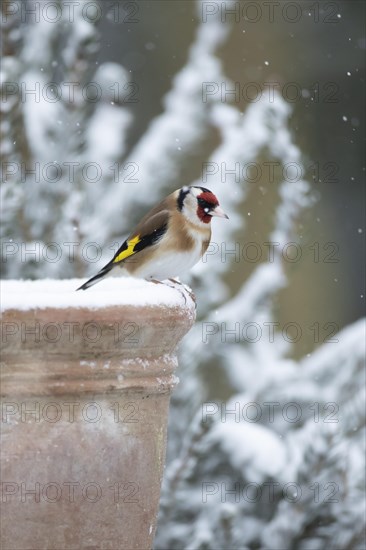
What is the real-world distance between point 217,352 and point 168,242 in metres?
0.71

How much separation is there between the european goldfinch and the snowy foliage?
53 cm

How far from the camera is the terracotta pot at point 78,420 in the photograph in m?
2.44

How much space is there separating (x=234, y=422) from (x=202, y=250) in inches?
30.7

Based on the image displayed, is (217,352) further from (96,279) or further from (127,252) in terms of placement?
(96,279)

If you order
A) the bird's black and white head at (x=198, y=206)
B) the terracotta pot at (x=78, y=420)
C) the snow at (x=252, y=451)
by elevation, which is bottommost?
the snow at (x=252, y=451)

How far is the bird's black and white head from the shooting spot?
3154 mm

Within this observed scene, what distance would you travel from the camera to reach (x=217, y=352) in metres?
3.71

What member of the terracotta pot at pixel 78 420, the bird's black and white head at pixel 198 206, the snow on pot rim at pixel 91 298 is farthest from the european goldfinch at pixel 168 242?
the terracotta pot at pixel 78 420

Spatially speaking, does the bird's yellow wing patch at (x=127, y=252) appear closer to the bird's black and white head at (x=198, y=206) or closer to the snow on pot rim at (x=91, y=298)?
the bird's black and white head at (x=198, y=206)

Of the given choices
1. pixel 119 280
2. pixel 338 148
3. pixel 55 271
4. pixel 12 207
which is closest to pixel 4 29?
pixel 12 207

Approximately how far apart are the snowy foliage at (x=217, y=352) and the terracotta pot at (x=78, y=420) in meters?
0.94

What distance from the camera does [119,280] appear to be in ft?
10.3

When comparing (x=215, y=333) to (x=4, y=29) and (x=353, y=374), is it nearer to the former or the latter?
(x=353, y=374)

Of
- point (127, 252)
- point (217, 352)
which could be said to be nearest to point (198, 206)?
point (127, 252)
